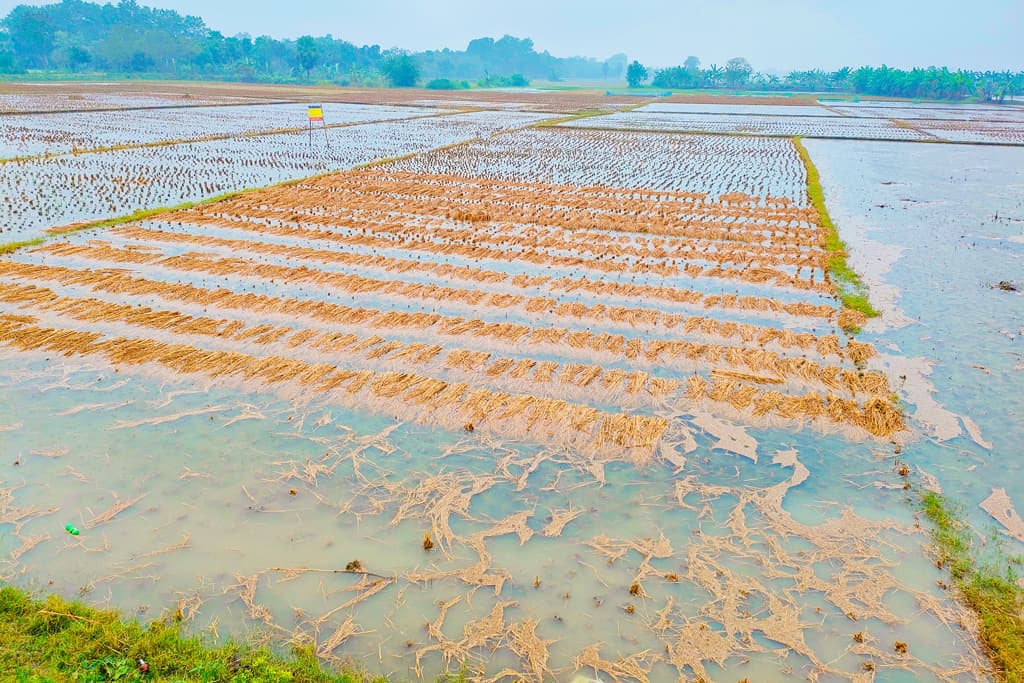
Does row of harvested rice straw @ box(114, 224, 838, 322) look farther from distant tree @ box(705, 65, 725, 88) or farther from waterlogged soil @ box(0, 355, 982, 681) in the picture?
distant tree @ box(705, 65, 725, 88)

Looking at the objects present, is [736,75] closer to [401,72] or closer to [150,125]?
[401,72]

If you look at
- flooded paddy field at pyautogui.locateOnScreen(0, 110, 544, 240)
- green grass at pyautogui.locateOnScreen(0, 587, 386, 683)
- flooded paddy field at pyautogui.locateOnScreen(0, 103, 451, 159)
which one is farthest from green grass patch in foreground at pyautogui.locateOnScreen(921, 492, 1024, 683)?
flooded paddy field at pyautogui.locateOnScreen(0, 103, 451, 159)

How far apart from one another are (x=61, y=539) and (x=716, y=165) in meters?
28.7

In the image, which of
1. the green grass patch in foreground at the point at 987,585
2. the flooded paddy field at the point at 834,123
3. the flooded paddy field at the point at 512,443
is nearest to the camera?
the green grass patch in foreground at the point at 987,585

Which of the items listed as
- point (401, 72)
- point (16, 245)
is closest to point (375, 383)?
point (16, 245)

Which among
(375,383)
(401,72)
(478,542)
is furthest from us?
(401,72)

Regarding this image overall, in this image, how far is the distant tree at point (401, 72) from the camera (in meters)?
97.1

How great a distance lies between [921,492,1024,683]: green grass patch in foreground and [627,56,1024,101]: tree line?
102 m

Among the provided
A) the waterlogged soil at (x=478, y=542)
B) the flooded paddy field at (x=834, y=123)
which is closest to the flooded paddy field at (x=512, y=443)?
the waterlogged soil at (x=478, y=542)

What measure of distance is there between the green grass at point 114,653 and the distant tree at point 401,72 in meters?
102

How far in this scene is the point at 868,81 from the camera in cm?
9969

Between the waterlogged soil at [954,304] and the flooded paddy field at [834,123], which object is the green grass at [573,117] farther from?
the waterlogged soil at [954,304]

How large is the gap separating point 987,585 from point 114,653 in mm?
7461

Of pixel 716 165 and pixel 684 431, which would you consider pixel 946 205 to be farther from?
pixel 684 431
